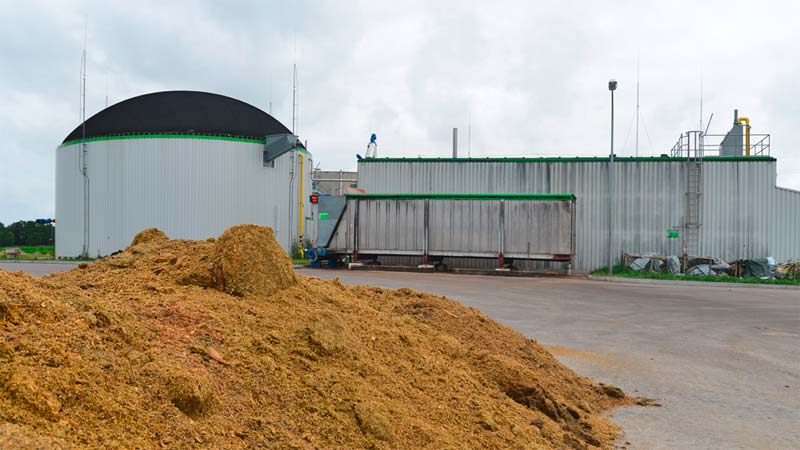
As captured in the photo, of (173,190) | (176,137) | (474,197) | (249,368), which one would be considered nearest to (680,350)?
(249,368)

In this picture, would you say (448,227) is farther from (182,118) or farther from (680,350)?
(182,118)

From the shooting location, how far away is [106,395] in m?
2.96

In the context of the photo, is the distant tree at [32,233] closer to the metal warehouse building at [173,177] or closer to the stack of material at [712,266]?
the metal warehouse building at [173,177]

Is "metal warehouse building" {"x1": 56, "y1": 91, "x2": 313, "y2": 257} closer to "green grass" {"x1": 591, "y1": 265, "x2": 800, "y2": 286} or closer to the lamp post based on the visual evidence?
the lamp post

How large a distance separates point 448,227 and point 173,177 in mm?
16077

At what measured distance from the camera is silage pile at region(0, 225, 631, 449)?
2.91 m

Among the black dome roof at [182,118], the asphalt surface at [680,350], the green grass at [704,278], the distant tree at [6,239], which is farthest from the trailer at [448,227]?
the distant tree at [6,239]

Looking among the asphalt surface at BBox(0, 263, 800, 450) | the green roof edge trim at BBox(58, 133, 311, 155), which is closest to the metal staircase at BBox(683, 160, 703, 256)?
the asphalt surface at BBox(0, 263, 800, 450)

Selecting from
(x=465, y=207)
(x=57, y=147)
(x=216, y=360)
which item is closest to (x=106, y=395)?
(x=216, y=360)

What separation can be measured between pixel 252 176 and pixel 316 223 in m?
6.62

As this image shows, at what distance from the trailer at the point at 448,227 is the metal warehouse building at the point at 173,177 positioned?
23.4 ft

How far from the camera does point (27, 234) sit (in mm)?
56844

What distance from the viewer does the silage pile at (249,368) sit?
2.91 m

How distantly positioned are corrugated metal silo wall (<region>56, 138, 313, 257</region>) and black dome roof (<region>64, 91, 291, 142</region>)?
3.27 feet
